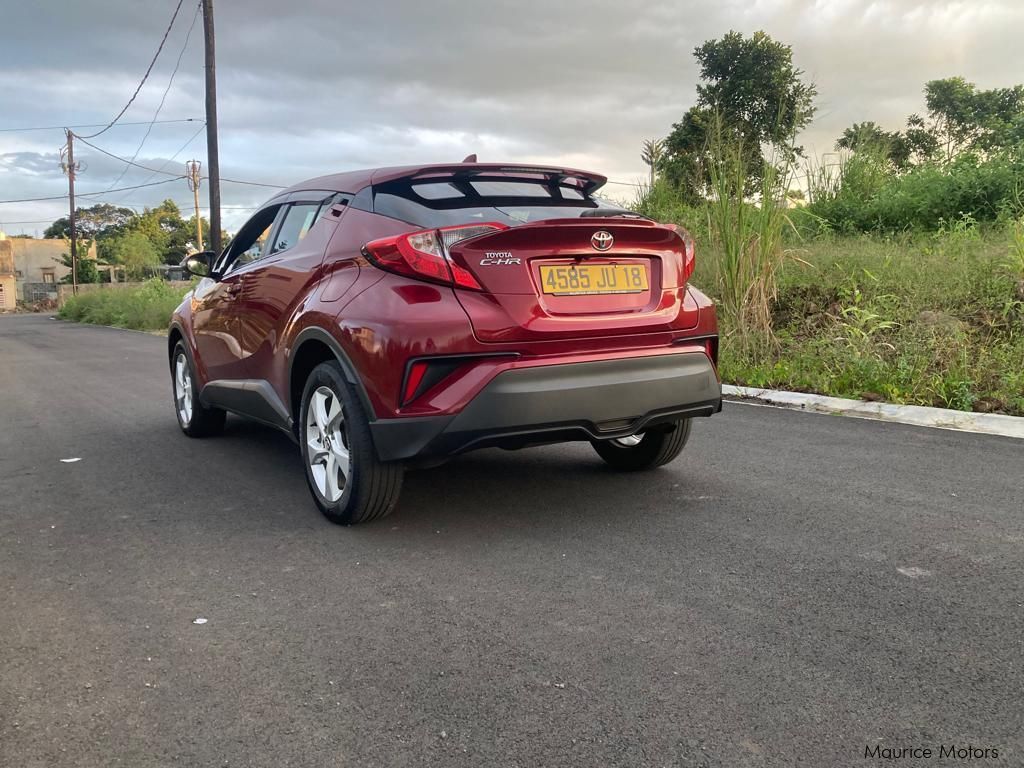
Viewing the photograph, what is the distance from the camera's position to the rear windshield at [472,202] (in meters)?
3.69

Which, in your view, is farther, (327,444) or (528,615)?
(327,444)

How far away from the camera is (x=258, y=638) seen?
281 centimetres

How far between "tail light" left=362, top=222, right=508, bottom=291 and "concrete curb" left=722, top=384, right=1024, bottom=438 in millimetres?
4060

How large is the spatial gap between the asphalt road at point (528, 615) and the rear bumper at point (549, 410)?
475mm

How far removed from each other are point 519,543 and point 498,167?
1783mm

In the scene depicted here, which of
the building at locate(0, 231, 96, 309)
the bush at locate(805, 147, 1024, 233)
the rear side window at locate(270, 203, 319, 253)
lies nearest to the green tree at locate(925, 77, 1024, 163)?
the bush at locate(805, 147, 1024, 233)

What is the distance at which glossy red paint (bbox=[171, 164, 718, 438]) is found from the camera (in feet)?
11.4

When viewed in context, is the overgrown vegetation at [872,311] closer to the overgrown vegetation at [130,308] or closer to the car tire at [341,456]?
the car tire at [341,456]

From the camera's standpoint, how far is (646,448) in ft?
15.8

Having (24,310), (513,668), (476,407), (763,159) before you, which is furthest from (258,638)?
(24,310)

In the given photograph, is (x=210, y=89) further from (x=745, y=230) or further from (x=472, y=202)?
(x=472, y=202)

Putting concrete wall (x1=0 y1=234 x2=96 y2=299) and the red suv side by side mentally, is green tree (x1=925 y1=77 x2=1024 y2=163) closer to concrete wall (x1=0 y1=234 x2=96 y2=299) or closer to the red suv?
the red suv

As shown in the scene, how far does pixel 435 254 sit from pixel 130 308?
30.3 m

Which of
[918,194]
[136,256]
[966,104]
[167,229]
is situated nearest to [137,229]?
[167,229]
